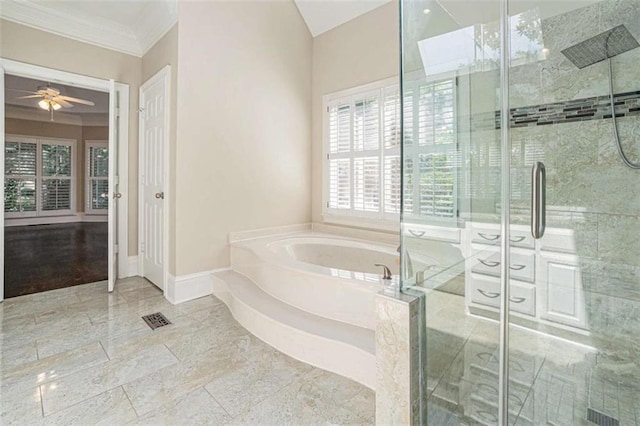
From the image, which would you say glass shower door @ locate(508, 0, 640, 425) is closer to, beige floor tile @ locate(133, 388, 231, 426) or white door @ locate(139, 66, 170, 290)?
beige floor tile @ locate(133, 388, 231, 426)

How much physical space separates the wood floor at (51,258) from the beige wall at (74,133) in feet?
4.88

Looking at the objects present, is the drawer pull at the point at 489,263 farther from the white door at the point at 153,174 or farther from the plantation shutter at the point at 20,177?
the plantation shutter at the point at 20,177

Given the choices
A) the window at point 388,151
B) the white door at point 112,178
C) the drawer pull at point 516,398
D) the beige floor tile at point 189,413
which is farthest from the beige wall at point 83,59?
the drawer pull at point 516,398

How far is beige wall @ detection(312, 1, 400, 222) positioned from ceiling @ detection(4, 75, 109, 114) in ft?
13.3

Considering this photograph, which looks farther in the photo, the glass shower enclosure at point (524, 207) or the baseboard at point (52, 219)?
the baseboard at point (52, 219)

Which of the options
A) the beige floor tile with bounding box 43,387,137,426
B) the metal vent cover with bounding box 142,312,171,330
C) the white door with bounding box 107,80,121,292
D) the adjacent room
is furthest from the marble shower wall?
the adjacent room

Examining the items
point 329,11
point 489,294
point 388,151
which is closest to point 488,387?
point 489,294

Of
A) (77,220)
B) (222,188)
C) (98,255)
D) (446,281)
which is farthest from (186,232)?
(77,220)

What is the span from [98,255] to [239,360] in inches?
158

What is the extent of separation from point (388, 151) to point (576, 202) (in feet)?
5.50

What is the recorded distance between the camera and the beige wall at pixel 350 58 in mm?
3258

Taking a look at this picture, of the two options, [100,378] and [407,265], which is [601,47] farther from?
[100,378]

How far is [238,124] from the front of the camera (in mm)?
3342

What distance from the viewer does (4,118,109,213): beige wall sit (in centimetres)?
725
